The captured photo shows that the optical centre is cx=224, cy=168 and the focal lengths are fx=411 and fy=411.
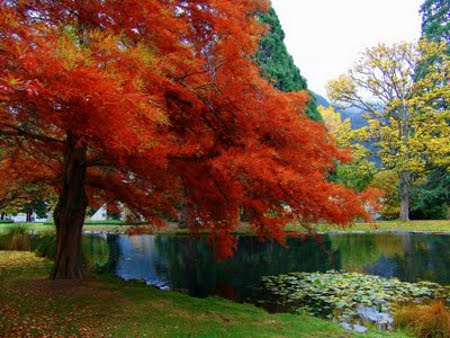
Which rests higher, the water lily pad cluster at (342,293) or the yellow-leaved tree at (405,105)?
the yellow-leaved tree at (405,105)

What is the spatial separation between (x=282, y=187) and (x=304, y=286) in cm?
487

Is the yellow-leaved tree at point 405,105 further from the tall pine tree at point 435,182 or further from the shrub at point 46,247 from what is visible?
the shrub at point 46,247

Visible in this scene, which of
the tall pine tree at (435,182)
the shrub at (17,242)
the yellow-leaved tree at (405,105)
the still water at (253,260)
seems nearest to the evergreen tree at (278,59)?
the yellow-leaved tree at (405,105)

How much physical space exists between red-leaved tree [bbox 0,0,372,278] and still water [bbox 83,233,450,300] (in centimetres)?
228

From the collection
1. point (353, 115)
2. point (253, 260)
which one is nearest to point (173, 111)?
point (253, 260)

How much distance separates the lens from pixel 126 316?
18.5 ft

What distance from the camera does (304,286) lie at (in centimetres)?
964

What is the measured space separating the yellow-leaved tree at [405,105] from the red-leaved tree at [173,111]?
69.1 feet

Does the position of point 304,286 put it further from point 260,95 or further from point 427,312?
point 260,95

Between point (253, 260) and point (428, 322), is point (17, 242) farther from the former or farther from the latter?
point (428, 322)

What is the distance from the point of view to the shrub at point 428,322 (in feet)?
19.5

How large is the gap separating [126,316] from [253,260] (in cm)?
913

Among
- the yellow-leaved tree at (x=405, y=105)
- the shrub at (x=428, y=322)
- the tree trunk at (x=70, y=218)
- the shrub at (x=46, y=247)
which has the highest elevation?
the yellow-leaved tree at (x=405, y=105)

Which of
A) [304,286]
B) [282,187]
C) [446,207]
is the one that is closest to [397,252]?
[304,286]
